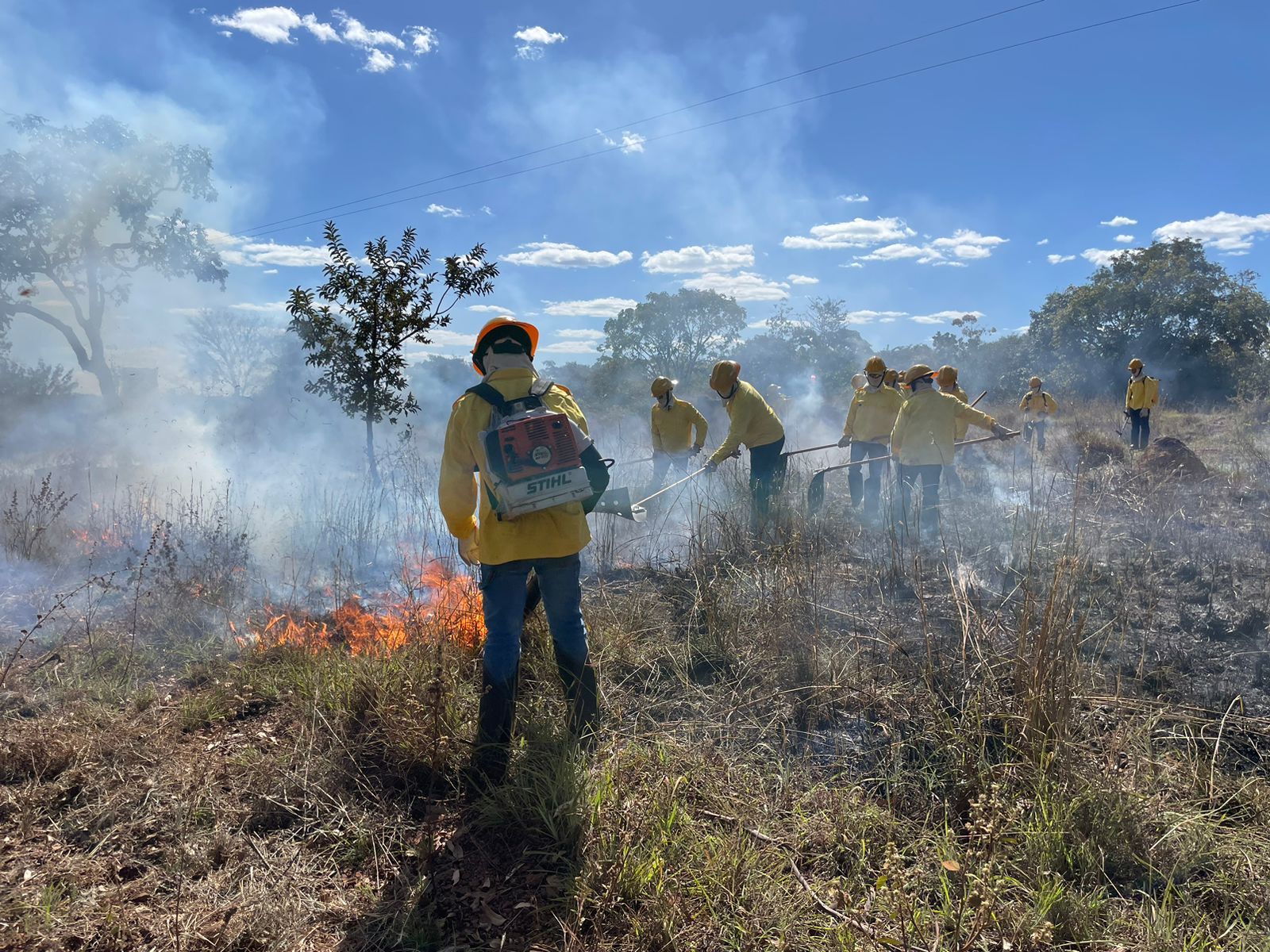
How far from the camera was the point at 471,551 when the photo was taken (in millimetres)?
2914

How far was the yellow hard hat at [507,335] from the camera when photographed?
9.48 ft

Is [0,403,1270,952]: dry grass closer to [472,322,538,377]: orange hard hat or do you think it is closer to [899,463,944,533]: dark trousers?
[472,322,538,377]: orange hard hat

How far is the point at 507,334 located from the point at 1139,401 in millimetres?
12169

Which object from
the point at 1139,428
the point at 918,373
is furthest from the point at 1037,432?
the point at 918,373

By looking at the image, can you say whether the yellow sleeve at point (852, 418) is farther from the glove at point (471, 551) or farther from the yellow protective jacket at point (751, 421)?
the glove at point (471, 551)

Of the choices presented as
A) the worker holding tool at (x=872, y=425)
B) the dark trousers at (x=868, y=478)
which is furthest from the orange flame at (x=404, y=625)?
the worker holding tool at (x=872, y=425)

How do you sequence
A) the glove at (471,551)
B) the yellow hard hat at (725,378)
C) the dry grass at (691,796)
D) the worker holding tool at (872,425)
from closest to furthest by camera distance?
the dry grass at (691,796) < the glove at (471,551) < the yellow hard hat at (725,378) < the worker holding tool at (872,425)

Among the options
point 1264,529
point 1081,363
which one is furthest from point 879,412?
point 1081,363

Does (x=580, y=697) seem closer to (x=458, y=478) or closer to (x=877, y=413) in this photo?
(x=458, y=478)

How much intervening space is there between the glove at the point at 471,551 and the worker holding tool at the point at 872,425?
239 inches

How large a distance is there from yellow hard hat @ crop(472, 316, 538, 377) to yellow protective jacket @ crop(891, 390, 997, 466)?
4.54 m

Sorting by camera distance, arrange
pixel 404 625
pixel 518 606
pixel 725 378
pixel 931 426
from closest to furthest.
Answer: pixel 518 606
pixel 404 625
pixel 931 426
pixel 725 378

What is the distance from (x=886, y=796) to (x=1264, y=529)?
232 inches

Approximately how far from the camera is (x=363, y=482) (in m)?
9.05
